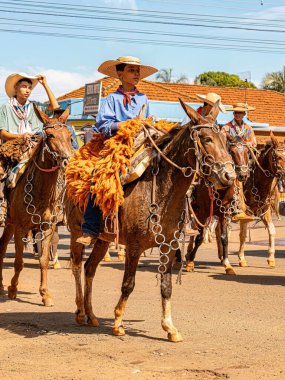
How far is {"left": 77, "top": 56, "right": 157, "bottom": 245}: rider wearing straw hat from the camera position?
31.1 feet

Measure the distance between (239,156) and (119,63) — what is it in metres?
6.06

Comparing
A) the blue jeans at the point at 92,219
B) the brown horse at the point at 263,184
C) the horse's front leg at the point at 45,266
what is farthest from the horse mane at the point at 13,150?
the brown horse at the point at 263,184

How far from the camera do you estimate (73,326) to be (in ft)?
32.7

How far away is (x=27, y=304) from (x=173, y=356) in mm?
4230

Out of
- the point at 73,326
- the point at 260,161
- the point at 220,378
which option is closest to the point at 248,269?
the point at 260,161

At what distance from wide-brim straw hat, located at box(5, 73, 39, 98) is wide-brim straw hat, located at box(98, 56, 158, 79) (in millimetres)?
2437

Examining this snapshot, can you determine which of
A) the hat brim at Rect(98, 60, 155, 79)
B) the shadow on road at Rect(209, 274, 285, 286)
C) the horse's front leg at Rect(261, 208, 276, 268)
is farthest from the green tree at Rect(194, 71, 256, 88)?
the hat brim at Rect(98, 60, 155, 79)

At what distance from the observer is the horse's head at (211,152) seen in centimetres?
846

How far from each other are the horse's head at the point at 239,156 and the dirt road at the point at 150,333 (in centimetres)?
193

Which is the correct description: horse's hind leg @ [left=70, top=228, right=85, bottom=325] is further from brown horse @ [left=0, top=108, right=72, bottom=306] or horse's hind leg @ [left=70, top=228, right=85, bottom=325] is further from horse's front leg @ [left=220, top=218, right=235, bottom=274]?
horse's front leg @ [left=220, top=218, right=235, bottom=274]

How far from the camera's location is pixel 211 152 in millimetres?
Result: 8562

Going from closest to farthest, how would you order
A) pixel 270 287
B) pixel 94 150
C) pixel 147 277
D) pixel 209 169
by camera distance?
pixel 209 169 < pixel 94 150 < pixel 270 287 < pixel 147 277

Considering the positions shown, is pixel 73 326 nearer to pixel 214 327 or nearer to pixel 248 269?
pixel 214 327

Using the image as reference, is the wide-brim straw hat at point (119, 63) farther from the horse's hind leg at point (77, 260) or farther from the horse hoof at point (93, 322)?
the horse hoof at point (93, 322)
